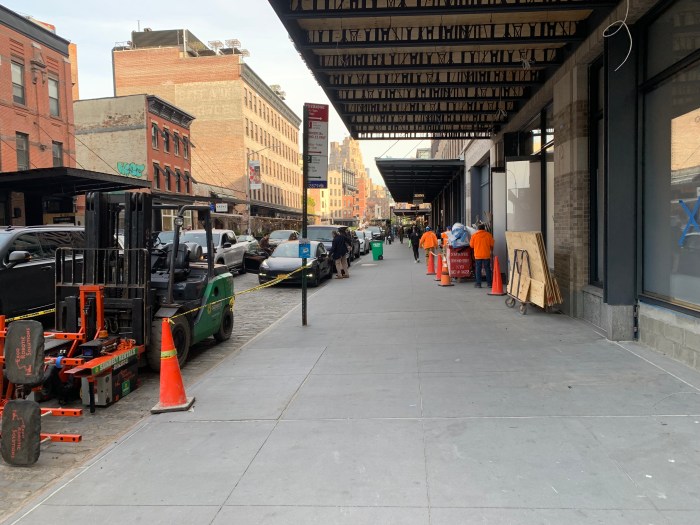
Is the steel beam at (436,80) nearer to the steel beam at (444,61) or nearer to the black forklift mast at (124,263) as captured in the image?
the steel beam at (444,61)

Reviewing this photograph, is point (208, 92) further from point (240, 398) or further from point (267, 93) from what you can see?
point (240, 398)

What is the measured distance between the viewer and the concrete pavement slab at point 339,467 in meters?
3.53

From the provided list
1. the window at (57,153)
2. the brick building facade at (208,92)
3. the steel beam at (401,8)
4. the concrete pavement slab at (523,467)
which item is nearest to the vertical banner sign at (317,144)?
the steel beam at (401,8)

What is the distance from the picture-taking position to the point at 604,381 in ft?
18.6

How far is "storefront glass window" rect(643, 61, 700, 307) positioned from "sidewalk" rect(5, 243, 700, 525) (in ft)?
3.26

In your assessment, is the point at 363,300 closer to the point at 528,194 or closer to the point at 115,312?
the point at 528,194

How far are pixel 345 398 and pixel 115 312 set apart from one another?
2.94 m

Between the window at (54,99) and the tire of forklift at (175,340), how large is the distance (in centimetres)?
2721

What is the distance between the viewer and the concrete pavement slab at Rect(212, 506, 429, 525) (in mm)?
3234

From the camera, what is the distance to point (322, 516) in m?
3.31

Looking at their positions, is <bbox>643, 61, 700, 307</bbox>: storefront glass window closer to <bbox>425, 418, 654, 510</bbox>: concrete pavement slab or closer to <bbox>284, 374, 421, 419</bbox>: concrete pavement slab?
<bbox>425, 418, 654, 510</bbox>: concrete pavement slab

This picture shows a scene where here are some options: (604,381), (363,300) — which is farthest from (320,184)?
(604,381)

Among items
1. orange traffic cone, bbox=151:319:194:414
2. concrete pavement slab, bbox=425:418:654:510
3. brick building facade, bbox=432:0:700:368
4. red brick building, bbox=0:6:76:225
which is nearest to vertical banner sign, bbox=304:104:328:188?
brick building facade, bbox=432:0:700:368

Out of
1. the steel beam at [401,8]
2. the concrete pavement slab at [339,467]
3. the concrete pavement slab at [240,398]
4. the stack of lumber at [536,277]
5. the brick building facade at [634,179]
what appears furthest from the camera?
the stack of lumber at [536,277]
